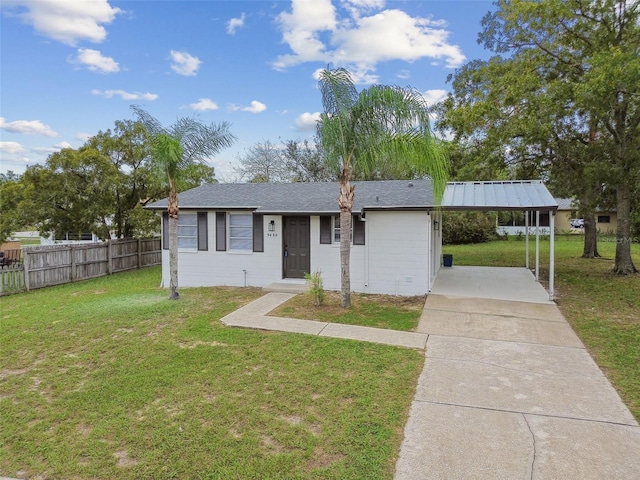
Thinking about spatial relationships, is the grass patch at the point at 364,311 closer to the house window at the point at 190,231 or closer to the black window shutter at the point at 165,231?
the house window at the point at 190,231

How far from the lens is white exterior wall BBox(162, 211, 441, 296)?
1086 centimetres

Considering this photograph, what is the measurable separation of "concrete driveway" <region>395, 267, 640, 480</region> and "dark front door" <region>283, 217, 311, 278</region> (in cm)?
502

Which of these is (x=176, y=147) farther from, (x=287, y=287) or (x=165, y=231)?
(x=287, y=287)

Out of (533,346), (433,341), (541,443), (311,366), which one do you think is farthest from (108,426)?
(533,346)

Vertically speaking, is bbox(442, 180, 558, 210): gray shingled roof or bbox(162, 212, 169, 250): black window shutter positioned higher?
bbox(442, 180, 558, 210): gray shingled roof

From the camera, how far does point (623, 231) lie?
13.5 m

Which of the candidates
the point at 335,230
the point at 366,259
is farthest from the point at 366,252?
the point at 335,230

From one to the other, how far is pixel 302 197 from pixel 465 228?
1761cm

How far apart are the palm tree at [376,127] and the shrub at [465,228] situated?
18367mm

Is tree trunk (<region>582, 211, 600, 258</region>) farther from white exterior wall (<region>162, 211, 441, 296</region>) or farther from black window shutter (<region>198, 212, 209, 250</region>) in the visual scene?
black window shutter (<region>198, 212, 209, 250</region>)

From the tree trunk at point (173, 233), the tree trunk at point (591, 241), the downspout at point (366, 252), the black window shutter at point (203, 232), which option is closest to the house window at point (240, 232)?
the black window shutter at point (203, 232)

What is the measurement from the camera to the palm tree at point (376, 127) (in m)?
8.34

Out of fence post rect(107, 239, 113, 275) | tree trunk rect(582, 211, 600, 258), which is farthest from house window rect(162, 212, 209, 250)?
tree trunk rect(582, 211, 600, 258)

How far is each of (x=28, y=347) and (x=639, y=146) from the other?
17.1 meters
